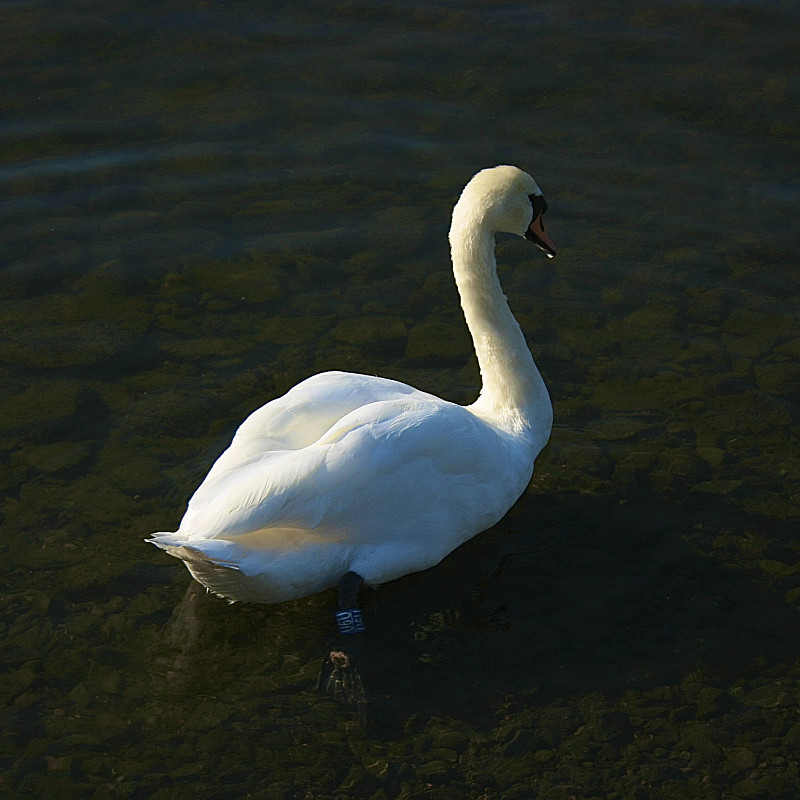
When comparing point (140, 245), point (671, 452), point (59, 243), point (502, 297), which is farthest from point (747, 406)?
point (59, 243)

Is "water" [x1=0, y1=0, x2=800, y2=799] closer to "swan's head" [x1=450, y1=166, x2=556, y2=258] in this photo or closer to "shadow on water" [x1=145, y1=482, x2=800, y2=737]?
"shadow on water" [x1=145, y1=482, x2=800, y2=737]

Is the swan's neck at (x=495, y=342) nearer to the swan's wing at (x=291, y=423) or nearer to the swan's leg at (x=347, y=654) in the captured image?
the swan's wing at (x=291, y=423)

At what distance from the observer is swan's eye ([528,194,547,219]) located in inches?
255

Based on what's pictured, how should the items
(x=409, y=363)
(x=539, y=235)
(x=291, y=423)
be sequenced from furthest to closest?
(x=409, y=363)
(x=539, y=235)
(x=291, y=423)

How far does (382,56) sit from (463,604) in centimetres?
627

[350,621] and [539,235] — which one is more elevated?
[539,235]

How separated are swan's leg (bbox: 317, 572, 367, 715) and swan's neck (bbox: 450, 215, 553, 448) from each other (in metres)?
1.38

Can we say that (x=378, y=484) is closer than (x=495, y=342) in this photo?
Yes

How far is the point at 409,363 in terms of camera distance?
7.60 meters

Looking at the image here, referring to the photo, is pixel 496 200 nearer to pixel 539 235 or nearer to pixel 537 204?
pixel 537 204

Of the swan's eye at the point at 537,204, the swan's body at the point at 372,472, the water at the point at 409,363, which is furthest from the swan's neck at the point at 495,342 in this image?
the water at the point at 409,363

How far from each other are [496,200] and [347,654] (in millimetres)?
2444

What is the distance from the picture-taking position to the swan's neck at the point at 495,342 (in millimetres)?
6285

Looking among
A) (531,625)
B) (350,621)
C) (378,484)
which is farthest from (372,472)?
(531,625)
